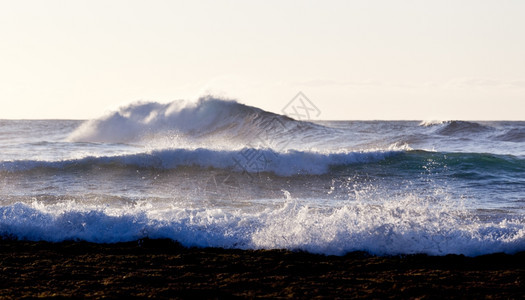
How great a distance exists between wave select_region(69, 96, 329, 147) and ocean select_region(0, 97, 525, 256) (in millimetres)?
528

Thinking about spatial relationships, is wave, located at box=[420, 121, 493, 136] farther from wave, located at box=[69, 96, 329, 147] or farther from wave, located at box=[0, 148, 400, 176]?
wave, located at box=[0, 148, 400, 176]

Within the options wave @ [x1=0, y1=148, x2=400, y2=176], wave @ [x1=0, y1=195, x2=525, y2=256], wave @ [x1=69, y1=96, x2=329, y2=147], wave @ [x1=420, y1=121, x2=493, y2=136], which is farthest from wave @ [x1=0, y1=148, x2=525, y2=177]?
wave @ [x1=420, y1=121, x2=493, y2=136]

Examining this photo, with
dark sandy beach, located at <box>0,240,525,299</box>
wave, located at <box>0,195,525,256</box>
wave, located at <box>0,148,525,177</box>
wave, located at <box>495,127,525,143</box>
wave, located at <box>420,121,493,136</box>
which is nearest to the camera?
dark sandy beach, located at <box>0,240,525,299</box>

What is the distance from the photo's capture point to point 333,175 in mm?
14047

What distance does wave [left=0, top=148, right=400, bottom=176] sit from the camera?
565 inches

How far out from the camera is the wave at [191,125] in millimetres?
27719

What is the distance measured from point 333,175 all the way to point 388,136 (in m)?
11.9

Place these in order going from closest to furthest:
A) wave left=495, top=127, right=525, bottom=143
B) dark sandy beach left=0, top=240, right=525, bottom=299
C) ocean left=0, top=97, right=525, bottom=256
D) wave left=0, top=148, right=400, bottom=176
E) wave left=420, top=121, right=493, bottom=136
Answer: dark sandy beach left=0, top=240, right=525, bottom=299 → ocean left=0, top=97, right=525, bottom=256 → wave left=0, top=148, right=400, bottom=176 → wave left=495, top=127, right=525, bottom=143 → wave left=420, top=121, right=493, bottom=136

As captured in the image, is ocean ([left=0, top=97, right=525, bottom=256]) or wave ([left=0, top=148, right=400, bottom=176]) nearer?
ocean ([left=0, top=97, right=525, bottom=256])

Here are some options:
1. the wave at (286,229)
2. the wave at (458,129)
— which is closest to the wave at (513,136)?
the wave at (458,129)

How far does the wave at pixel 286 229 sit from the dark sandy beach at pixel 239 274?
0.25m

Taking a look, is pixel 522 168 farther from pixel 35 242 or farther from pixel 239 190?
pixel 35 242

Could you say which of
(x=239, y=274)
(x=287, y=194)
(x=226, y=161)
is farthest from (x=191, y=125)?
(x=239, y=274)

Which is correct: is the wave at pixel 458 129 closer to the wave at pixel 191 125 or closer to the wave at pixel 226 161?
the wave at pixel 191 125
